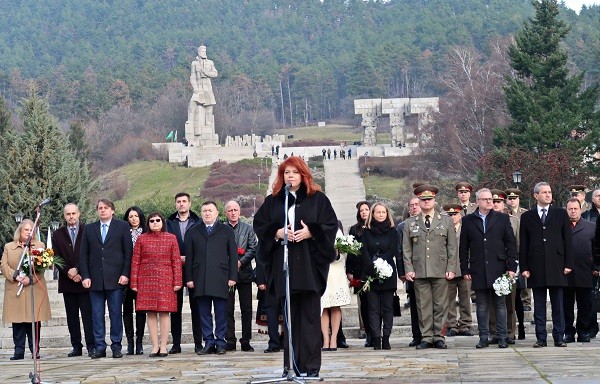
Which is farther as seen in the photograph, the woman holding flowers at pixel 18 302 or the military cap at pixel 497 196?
the military cap at pixel 497 196

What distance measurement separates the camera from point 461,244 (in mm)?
16297

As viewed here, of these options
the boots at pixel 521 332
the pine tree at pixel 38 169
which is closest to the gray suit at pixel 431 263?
the boots at pixel 521 332

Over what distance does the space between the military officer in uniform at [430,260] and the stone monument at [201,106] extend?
75242 millimetres

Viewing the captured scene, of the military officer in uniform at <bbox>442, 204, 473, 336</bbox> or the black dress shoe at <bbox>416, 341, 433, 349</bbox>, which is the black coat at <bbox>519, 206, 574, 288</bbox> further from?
the military officer in uniform at <bbox>442, 204, 473, 336</bbox>

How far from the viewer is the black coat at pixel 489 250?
1605 centimetres

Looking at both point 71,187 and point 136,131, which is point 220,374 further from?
point 136,131

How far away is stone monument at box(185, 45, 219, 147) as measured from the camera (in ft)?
300

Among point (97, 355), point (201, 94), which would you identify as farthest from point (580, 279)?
point (201, 94)

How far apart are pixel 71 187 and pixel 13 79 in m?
114

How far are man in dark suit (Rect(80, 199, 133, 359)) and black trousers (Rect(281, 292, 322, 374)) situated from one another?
14.1 feet

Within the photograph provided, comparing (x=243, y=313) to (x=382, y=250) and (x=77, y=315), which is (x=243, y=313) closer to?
(x=382, y=250)

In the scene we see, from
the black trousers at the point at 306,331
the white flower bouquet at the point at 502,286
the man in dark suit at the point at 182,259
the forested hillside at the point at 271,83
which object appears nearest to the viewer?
the black trousers at the point at 306,331

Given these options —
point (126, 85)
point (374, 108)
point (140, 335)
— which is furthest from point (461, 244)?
point (126, 85)

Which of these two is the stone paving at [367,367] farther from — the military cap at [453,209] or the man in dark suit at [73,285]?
the military cap at [453,209]
